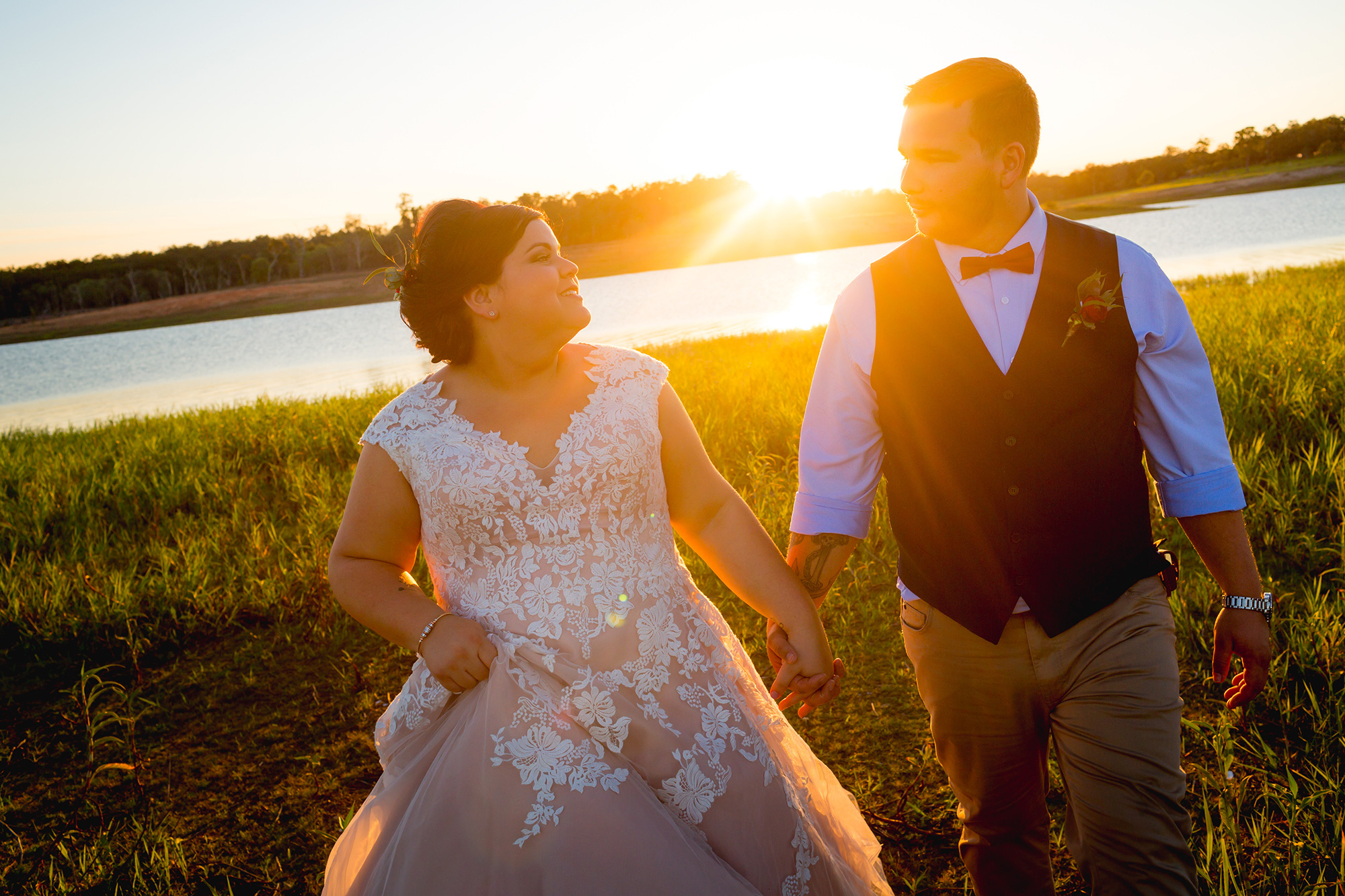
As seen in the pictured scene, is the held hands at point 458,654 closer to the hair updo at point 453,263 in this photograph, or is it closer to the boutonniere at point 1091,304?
the hair updo at point 453,263

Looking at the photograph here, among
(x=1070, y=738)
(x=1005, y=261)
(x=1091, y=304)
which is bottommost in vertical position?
(x=1070, y=738)

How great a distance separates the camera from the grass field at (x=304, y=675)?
2689 mm

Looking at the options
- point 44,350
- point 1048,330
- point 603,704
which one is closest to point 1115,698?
point 1048,330

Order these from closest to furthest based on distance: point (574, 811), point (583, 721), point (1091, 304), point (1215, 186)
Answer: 1. point (574, 811)
2. point (583, 721)
3. point (1091, 304)
4. point (1215, 186)

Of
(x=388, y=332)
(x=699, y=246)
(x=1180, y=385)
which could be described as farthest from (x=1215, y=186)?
(x=1180, y=385)

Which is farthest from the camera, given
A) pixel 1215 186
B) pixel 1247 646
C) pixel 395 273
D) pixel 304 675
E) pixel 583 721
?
pixel 1215 186

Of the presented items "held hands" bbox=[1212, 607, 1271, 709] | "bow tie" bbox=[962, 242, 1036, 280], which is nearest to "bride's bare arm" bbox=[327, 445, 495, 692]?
"bow tie" bbox=[962, 242, 1036, 280]

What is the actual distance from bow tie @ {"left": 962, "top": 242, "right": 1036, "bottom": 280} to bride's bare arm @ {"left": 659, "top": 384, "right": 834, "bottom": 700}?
32.2 inches

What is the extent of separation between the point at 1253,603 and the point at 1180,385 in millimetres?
586

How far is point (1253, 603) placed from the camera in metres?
1.95

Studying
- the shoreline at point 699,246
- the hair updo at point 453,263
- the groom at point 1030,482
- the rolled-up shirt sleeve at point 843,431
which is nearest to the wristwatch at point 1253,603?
the groom at point 1030,482

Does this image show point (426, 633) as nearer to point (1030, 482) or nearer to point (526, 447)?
point (526, 447)

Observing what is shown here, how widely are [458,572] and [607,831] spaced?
0.74m

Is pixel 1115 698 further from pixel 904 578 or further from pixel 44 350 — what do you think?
pixel 44 350
